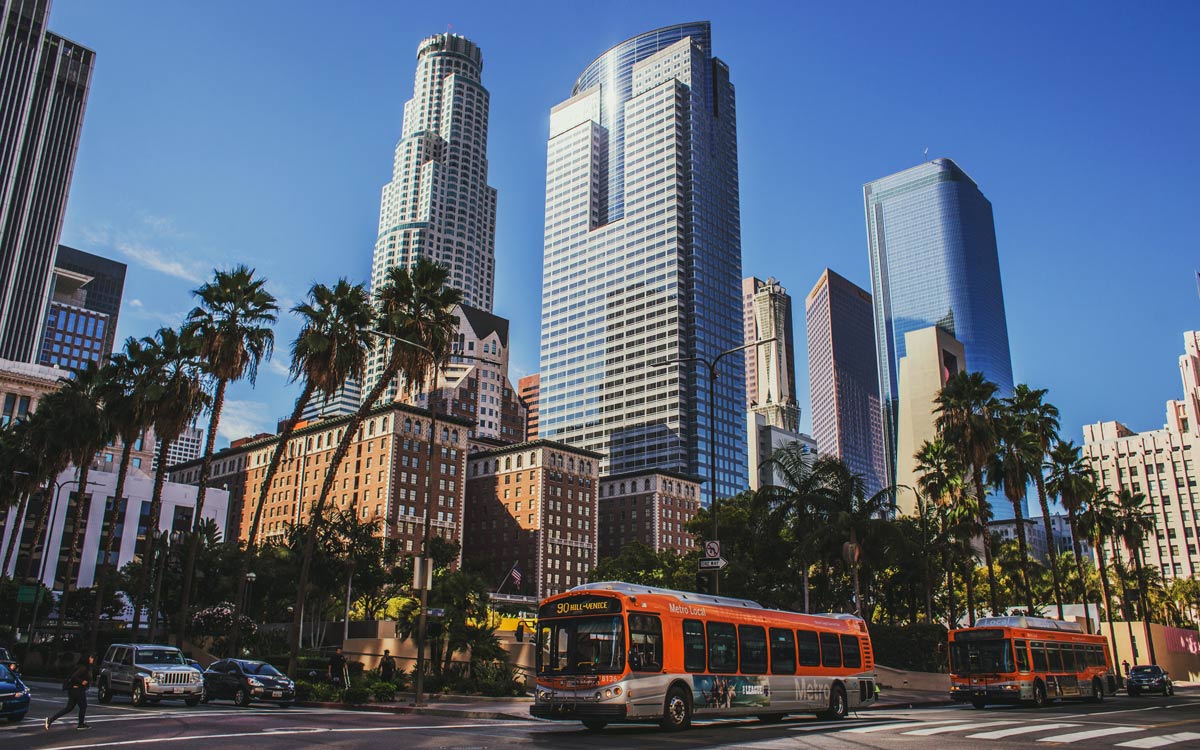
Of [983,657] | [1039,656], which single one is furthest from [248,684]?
[1039,656]

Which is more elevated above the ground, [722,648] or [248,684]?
[722,648]

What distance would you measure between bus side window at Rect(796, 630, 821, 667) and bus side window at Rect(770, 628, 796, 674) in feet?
1.46

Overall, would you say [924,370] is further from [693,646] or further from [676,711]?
[676,711]

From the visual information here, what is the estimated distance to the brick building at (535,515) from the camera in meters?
145

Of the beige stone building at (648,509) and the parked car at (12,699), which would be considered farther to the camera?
the beige stone building at (648,509)

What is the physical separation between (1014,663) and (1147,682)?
2123 centimetres

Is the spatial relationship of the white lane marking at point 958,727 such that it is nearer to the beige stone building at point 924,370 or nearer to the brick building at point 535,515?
the brick building at point 535,515

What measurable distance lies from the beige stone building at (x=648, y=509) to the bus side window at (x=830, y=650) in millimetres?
134559

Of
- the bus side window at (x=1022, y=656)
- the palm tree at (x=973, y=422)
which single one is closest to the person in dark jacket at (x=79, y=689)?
the bus side window at (x=1022, y=656)

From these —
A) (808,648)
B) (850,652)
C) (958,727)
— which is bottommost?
(958,727)

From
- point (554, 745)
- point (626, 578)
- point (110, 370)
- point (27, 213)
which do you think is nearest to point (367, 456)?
point (626, 578)

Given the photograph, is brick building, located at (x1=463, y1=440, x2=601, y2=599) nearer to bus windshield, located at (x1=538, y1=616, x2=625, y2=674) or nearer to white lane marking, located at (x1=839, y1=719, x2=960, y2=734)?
bus windshield, located at (x1=538, y1=616, x2=625, y2=674)

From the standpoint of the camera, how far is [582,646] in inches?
785

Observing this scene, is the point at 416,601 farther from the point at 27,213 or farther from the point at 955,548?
the point at 27,213
